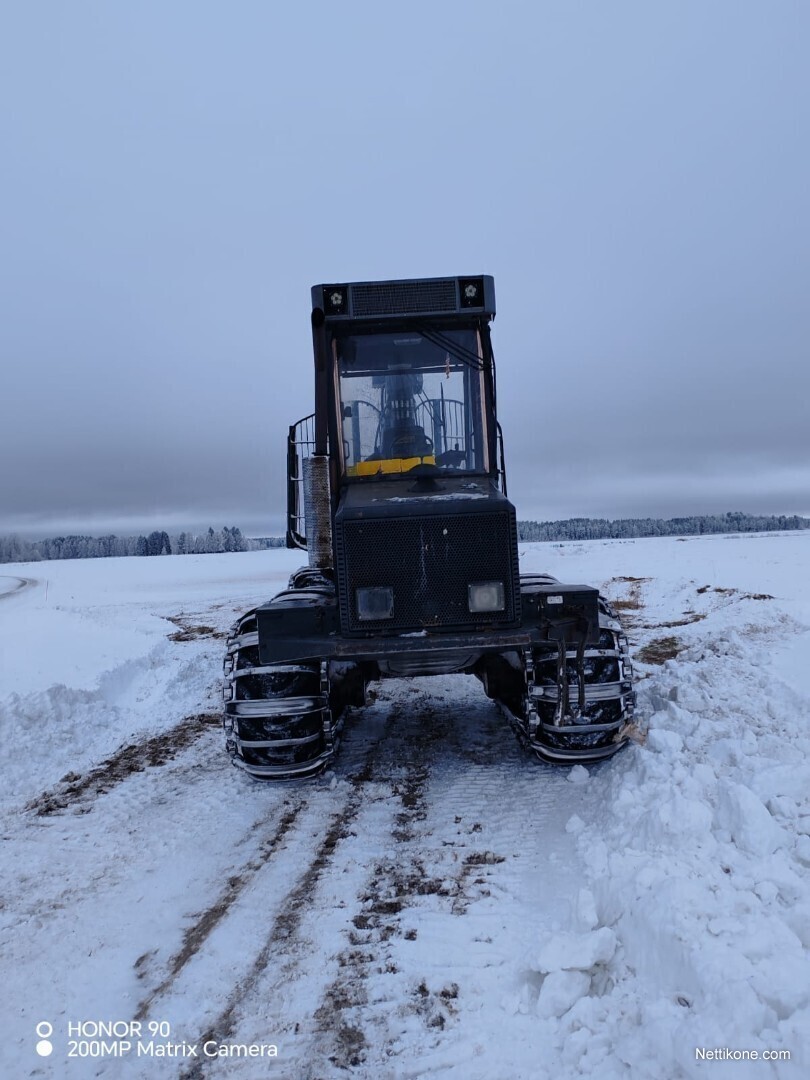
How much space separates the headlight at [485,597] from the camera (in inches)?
192

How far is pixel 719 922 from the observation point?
2672 mm

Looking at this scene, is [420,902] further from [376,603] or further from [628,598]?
[628,598]

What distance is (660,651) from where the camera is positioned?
1024 cm

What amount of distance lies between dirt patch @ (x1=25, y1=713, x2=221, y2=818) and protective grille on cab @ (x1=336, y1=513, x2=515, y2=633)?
2607 millimetres

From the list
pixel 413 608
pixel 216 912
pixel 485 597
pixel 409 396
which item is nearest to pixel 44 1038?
pixel 216 912

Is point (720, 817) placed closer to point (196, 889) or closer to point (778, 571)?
point (196, 889)

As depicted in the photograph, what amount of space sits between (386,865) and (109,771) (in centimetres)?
317

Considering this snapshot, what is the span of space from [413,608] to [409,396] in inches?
82.4

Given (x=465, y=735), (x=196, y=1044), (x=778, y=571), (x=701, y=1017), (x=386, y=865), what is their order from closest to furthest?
1. (x=701, y=1017)
2. (x=196, y=1044)
3. (x=386, y=865)
4. (x=465, y=735)
5. (x=778, y=571)

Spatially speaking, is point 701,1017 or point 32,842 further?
point 32,842

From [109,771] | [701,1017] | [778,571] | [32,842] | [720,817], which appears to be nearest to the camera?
[701,1017]

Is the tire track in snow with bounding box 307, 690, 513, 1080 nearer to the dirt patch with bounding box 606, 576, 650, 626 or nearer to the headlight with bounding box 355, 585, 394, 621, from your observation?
the headlight with bounding box 355, 585, 394, 621

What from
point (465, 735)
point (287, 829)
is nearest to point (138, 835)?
point (287, 829)

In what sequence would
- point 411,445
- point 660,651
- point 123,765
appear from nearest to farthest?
point 411,445 → point 123,765 → point 660,651
